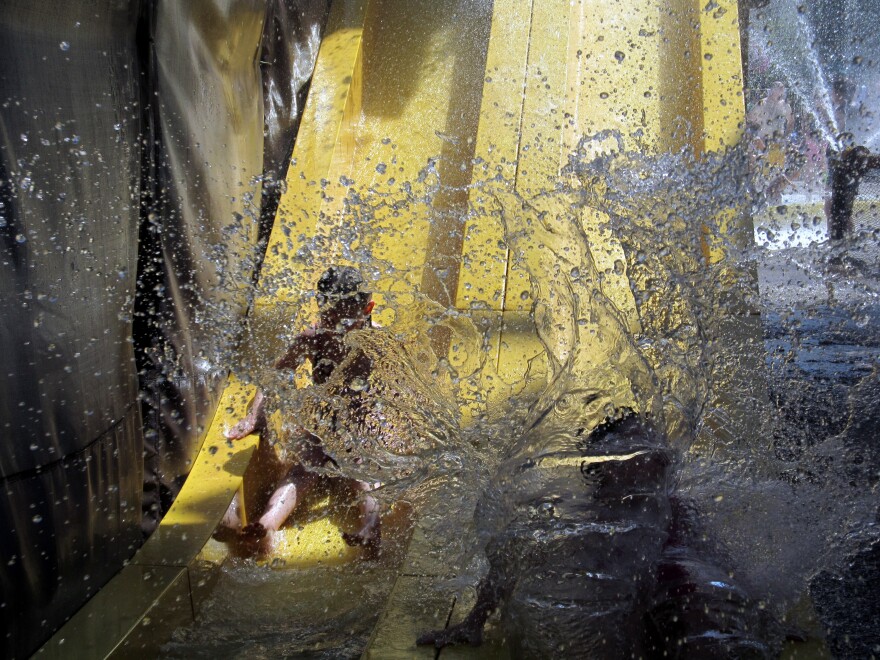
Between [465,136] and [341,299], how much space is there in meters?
1.03

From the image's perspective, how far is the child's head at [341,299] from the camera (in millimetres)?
2338

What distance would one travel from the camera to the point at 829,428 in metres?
2.04

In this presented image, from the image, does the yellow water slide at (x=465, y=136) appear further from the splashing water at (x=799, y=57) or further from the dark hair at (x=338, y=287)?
the splashing water at (x=799, y=57)

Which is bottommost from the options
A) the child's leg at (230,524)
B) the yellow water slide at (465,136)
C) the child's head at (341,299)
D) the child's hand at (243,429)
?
the child's leg at (230,524)

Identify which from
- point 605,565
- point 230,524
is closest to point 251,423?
point 230,524

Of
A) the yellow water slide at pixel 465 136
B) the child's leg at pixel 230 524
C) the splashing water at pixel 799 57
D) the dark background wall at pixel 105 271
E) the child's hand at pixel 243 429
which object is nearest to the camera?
the dark background wall at pixel 105 271

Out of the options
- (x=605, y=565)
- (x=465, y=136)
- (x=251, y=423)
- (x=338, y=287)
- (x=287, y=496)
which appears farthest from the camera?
(x=465, y=136)

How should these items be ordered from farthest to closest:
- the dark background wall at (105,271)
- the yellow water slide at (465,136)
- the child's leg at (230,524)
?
the yellow water slide at (465,136) → the child's leg at (230,524) → the dark background wall at (105,271)

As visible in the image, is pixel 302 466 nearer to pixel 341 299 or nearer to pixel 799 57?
pixel 341 299

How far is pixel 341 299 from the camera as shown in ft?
7.80

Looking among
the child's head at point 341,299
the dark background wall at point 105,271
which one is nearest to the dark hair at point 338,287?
the child's head at point 341,299

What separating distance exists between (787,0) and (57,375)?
3.17 m

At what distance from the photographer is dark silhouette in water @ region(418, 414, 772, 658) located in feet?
4.48

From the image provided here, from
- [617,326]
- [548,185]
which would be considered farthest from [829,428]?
[548,185]
